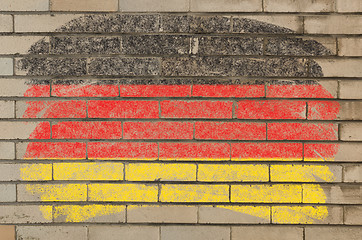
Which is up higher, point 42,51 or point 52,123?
point 42,51

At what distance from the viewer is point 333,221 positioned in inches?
63.2

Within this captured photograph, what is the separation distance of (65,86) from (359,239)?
2.35m

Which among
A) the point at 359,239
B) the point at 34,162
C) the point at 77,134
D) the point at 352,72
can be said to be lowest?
the point at 359,239

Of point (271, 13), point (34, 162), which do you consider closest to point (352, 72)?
point (271, 13)

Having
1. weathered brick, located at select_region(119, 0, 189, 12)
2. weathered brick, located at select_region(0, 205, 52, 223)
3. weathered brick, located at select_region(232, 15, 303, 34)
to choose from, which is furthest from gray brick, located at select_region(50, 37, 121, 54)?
weathered brick, located at select_region(0, 205, 52, 223)

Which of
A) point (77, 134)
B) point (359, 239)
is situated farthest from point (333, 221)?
point (77, 134)

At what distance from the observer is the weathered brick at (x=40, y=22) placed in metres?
1.58

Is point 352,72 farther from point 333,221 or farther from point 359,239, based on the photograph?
point 359,239

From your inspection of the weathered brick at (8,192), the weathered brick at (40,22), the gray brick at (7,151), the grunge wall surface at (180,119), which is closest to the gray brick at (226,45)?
the grunge wall surface at (180,119)

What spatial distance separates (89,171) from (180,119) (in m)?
0.74

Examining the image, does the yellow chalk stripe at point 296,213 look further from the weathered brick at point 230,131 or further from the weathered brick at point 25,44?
the weathered brick at point 25,44

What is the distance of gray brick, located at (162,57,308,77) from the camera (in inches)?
62.4

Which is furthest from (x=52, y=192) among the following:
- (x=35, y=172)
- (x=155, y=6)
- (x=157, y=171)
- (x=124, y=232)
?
(x=155, y=6)

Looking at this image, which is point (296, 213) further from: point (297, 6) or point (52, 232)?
point (52, 232)
